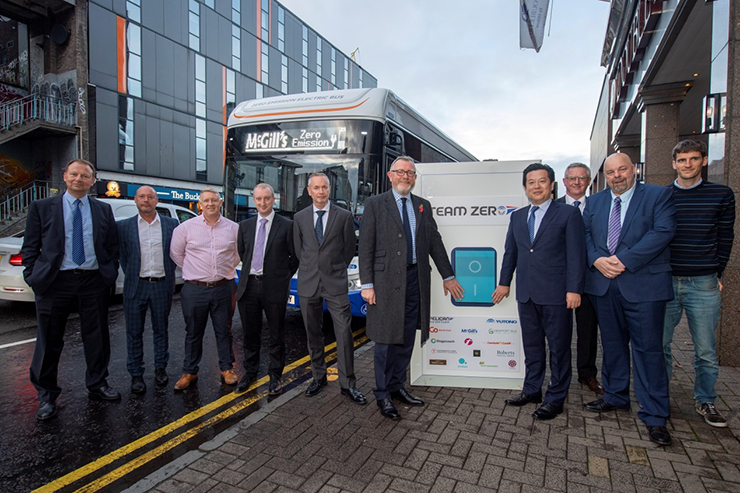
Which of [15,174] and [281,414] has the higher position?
[15,174]

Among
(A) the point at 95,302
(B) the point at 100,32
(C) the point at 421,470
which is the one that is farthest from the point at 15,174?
(C) the point at 421,470

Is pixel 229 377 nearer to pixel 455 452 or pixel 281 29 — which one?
pixel 455 452

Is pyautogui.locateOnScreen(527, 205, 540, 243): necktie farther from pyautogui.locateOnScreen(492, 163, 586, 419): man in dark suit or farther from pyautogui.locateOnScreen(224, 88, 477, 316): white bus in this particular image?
pyautogui.locateOnScreen(224, 88, 477, 316): white bus

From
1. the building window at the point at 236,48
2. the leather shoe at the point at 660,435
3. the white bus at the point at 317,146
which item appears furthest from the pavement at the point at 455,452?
the building window at the point at 236,48

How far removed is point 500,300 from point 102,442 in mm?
3393

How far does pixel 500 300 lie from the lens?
4.20 metres

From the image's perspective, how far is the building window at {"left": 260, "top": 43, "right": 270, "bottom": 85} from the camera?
3434cm

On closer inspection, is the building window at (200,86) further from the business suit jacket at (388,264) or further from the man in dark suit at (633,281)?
the man in dark suit at (633,281)

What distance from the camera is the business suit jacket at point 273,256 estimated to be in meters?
4.40

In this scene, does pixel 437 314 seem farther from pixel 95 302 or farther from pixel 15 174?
pixel 15 174

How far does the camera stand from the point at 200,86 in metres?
28.5

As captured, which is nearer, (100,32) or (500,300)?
(500,300)

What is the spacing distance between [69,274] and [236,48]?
→ 31773 mm

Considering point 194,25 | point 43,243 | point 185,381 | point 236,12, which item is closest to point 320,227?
point 185,381
